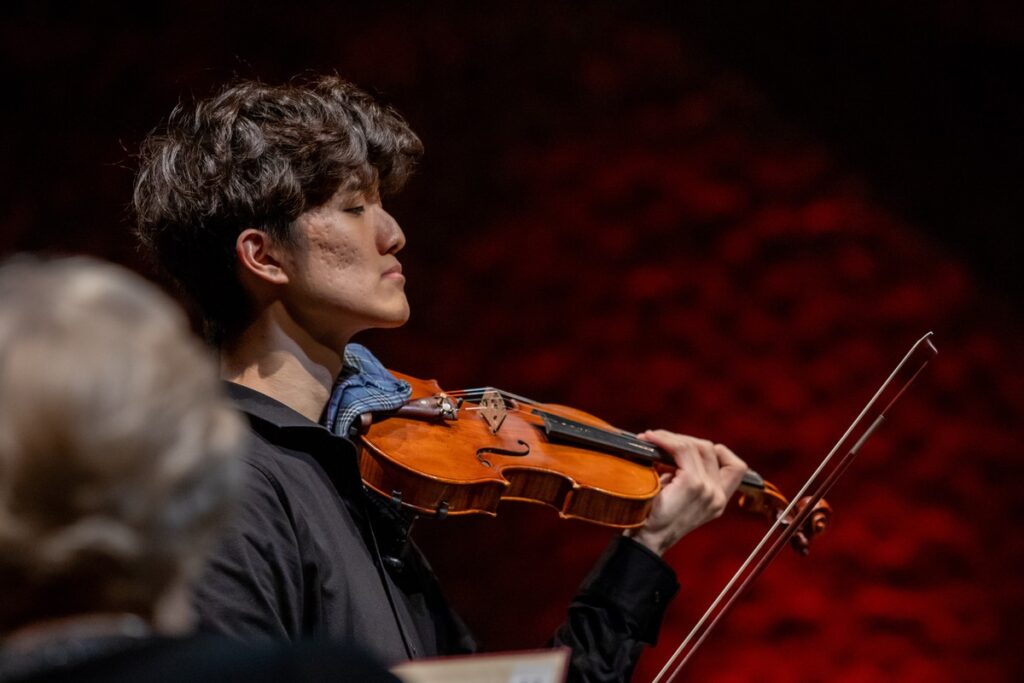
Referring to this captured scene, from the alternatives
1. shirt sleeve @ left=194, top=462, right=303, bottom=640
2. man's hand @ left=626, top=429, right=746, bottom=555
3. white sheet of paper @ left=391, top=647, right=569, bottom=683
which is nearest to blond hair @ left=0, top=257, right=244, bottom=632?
white sheet of paper @ left=391, top=647, right=569, bottom=683

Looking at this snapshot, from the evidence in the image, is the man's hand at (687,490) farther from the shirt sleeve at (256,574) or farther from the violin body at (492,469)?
the shirt sleeve at (256,574)

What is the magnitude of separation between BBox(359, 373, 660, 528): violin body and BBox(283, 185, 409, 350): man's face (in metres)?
0.14

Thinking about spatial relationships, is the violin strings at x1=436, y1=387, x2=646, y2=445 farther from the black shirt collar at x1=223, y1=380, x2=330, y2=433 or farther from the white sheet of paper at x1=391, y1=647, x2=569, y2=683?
the white sheet of paper at x1=391, y1=647, x2=569, y2=683

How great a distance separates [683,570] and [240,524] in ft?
4.93

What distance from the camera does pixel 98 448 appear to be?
0.56m

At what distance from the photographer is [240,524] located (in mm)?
1227

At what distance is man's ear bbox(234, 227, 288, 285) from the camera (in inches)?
57.5

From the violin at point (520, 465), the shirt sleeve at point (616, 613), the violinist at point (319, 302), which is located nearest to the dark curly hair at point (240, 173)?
the violinist at point (319, 302)

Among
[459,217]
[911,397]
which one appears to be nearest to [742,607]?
[911,397]

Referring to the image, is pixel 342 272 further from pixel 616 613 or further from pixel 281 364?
pixel 616 613

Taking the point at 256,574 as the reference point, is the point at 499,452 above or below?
above

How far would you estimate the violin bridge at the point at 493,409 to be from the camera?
5.27ft

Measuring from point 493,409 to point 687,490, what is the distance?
311 millimetres

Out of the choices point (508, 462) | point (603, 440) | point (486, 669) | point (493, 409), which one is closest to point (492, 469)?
point (508, 462)
